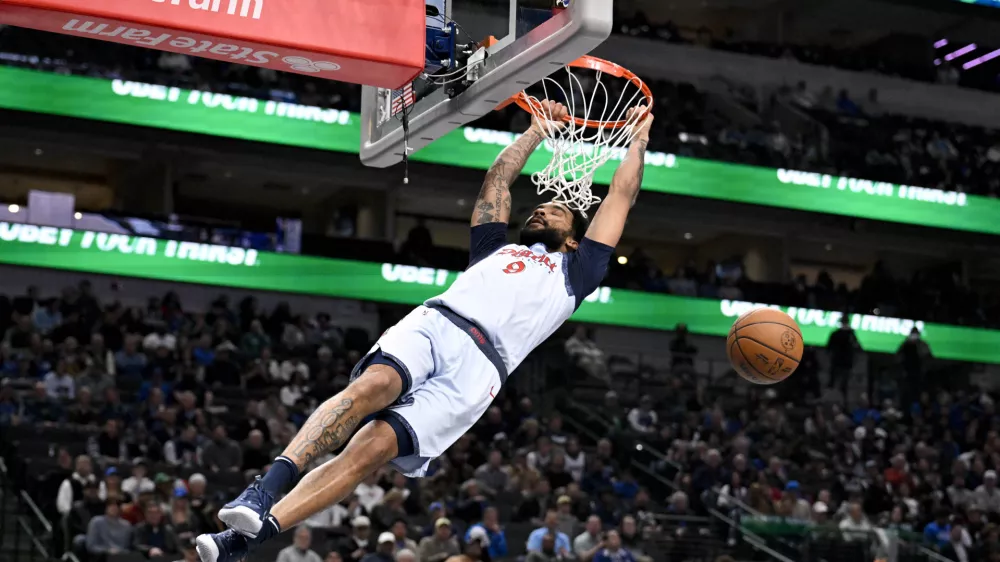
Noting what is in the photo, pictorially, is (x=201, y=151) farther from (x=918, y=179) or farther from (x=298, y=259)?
(x=918, y=179)

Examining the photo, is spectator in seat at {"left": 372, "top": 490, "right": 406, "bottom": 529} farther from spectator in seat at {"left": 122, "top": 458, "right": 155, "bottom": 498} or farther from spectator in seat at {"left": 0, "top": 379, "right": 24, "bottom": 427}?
spectator in seat at {"left": 0, "top": 379, "right": 24, "bottom": 427}

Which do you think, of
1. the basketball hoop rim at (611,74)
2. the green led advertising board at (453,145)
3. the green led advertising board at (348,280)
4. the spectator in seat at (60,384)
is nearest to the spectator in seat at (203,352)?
the spectator in seat at (60,384)

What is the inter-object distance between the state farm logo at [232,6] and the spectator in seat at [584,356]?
54.9 ft

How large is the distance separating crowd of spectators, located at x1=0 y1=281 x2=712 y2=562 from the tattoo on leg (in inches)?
249

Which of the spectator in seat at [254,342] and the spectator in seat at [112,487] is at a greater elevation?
the spectator in seat at [254,342]

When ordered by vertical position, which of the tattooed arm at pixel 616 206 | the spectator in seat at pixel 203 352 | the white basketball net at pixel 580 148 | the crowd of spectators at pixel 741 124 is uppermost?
the crowd of spectators at pixel 741 124

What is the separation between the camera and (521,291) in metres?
7.20

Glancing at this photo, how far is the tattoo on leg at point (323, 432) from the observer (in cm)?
635

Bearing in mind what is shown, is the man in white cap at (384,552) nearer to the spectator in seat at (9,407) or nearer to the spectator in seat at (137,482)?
the spectator in seat at (137,482)

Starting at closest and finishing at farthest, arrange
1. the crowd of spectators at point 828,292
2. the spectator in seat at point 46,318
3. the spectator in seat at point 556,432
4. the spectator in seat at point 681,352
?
the spectator in seat at point 556,432 → the spectator in seat at point 46,318 → the spectator in seat at point 681,352 → the crowd of spectators at point 828,292

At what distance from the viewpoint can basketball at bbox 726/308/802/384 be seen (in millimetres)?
8648

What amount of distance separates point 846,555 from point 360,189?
617 inches

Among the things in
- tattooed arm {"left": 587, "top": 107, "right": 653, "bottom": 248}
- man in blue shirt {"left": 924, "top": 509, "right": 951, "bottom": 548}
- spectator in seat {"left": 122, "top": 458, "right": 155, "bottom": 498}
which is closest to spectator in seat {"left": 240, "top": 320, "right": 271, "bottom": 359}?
spectator in seat {"left": 122, "top": 458, "right": 155, "bottom": 498}

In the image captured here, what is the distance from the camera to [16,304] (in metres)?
21.1
